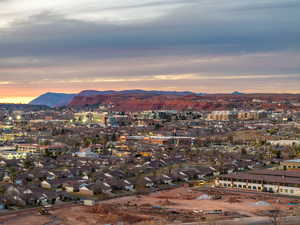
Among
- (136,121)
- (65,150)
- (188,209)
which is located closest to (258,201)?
(188,209)

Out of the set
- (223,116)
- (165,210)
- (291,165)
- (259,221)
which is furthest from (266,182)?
(223,116)

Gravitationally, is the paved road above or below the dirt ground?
above

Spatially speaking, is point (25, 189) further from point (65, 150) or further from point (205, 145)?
point (205, 145)

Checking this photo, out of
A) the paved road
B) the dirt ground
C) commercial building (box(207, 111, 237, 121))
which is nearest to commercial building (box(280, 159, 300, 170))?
the dirt ground

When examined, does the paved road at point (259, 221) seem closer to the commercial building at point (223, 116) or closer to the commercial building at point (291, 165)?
the commercial building at point (291, 165)

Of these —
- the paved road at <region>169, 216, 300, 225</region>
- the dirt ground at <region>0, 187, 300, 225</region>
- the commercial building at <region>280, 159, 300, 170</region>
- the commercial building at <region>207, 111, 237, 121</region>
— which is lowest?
the dirt ground at <region>0, 187, 300, 225</region>

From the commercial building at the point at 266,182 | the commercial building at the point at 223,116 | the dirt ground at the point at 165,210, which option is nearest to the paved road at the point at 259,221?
the dirt ground at the point at 165,210

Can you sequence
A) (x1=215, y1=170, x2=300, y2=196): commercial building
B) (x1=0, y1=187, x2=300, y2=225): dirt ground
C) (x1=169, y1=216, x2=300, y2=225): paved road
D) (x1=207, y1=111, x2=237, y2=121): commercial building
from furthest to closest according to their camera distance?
(x1=207, y1=111, x2=237, y2=121): commercial building < (x1=215, y1=170, x2=300, y2=196): commercial building < (x1=0, y1=187, x2=300, y2=225): dirt ground < (x1=169, y1=216, x2=300, y2=225): paved road

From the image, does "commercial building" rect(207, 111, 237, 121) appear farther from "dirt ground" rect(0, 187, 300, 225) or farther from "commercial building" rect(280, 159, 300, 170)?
"dirt ground" rect(0, 187, 300, 225)

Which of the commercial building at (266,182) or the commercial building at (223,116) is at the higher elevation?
the commercial building at (223,116)
